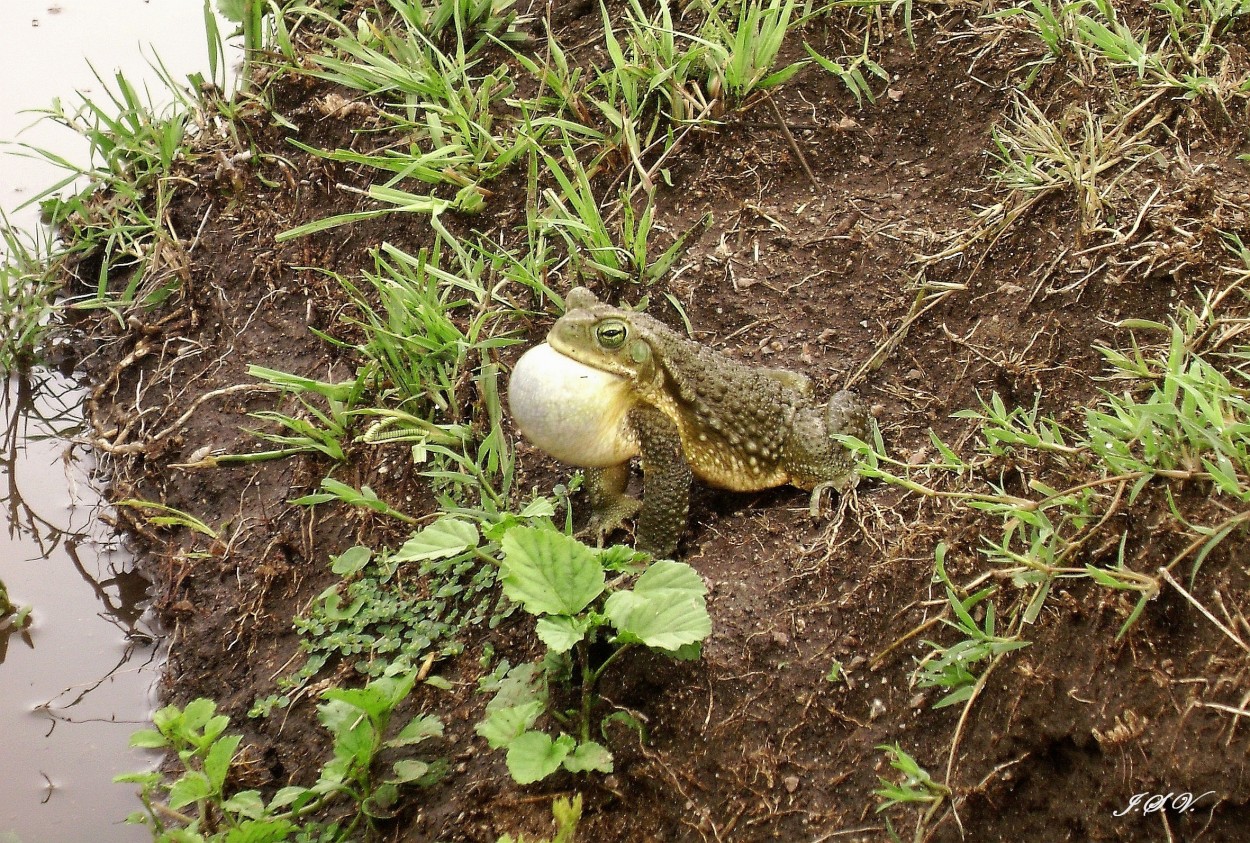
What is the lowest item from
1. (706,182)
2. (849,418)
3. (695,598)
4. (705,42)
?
(849,418)

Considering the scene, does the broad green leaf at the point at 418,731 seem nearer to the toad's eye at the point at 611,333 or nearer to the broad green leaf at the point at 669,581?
the broad green leaf at the point at 669,581

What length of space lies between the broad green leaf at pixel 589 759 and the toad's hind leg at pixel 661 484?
0.66 m

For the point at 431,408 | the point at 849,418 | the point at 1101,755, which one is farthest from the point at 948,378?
the point at 431,408

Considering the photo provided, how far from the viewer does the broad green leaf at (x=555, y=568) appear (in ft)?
7.70

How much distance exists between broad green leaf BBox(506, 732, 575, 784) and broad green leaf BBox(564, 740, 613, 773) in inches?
0.8

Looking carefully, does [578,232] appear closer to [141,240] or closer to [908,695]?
[908,695]

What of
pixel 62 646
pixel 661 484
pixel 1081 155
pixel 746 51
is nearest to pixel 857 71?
pixel 746 51

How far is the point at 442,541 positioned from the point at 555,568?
35cm

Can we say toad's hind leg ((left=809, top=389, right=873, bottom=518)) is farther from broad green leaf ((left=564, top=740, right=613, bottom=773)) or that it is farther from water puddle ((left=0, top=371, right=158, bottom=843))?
water puddle ((left=0, top=371, right=158, bottom=843))

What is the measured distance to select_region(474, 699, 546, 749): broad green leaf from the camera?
230 cm

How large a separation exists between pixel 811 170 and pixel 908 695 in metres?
2.19

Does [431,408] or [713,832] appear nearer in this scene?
[713,832]

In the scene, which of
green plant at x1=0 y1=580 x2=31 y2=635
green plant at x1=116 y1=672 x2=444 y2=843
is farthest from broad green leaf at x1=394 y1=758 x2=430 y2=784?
green plant at x1=0 y1=580 x2=31 y2=635

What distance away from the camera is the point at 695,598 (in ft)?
7.68
